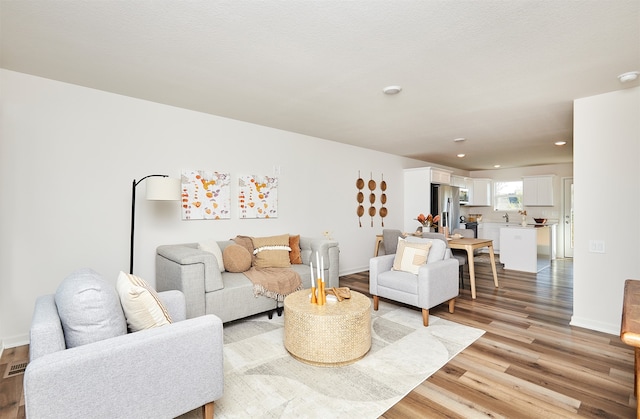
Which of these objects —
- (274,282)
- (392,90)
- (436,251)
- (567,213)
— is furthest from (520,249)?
(274,282)

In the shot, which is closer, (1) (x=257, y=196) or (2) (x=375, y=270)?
Result: (2) (x=375, y=270)

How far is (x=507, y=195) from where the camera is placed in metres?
8.54

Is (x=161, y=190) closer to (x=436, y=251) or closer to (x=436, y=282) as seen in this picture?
(x=436, y=282)

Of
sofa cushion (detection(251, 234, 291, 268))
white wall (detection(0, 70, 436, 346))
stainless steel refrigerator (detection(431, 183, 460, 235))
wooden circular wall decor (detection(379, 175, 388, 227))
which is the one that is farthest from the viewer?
stainless steel refrigerator (detection(431, 183, 460, 235))

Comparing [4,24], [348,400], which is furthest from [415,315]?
[4,24]

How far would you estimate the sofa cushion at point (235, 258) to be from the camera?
3506mm

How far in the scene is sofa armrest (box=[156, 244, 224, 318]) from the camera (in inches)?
111

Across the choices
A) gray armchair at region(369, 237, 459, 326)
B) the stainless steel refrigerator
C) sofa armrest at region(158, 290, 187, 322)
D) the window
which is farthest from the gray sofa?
the window

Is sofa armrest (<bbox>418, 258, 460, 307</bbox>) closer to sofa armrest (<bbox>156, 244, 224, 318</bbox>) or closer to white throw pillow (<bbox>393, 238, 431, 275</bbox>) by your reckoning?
white throw pillow (<bbox>393, 238, 431, 275</bbox>)

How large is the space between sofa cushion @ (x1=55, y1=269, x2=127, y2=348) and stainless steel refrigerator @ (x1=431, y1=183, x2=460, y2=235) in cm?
599

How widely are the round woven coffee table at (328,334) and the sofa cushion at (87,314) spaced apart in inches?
49.7

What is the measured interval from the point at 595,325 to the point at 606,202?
126 cm

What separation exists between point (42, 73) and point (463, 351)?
4.40 meters

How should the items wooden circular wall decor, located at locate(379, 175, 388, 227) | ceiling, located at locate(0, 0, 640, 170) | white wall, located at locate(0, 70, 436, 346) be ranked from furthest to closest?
1. wooden circular wall decor, located at locate(379, 175, 388, 227)
2. white wall, located at locate(0, 70, 436, 346)
3. ceiling, located at locate(0, 0, 640, 170)
